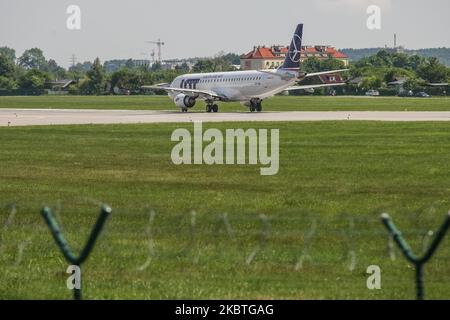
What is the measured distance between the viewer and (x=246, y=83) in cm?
9531

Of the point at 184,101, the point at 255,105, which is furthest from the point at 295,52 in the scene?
the point at 184,101

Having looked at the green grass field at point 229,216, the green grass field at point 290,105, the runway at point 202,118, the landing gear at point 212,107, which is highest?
the green grass field at point 229,216

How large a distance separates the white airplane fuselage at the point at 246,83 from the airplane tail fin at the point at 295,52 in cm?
88

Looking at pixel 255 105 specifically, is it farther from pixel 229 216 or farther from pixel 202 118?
pixel 229 216

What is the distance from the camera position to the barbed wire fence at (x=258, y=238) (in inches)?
752

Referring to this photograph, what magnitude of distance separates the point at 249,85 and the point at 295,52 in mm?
4732

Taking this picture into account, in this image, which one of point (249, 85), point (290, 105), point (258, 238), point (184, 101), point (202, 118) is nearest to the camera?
point (258, 238)

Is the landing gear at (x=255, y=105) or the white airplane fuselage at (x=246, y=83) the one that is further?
the landing gear at (x=255, y=105)

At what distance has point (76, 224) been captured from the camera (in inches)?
923

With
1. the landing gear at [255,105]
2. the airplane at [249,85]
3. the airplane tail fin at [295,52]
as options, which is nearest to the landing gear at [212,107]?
the airplane at [249,85]

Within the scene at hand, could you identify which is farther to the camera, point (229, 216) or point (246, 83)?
point (246, 83)

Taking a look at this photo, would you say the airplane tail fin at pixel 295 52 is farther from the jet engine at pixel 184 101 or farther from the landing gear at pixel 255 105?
the jet engine at pixel 184 101

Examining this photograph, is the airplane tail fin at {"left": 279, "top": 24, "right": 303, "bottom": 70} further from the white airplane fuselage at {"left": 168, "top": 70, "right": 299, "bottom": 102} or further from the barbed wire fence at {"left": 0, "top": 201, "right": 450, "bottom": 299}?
A: the barbed wire fence at {"left": 0, "top": 201, "right": 450, "bottom": 299}

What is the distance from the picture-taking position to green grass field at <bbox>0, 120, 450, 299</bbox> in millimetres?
16984
